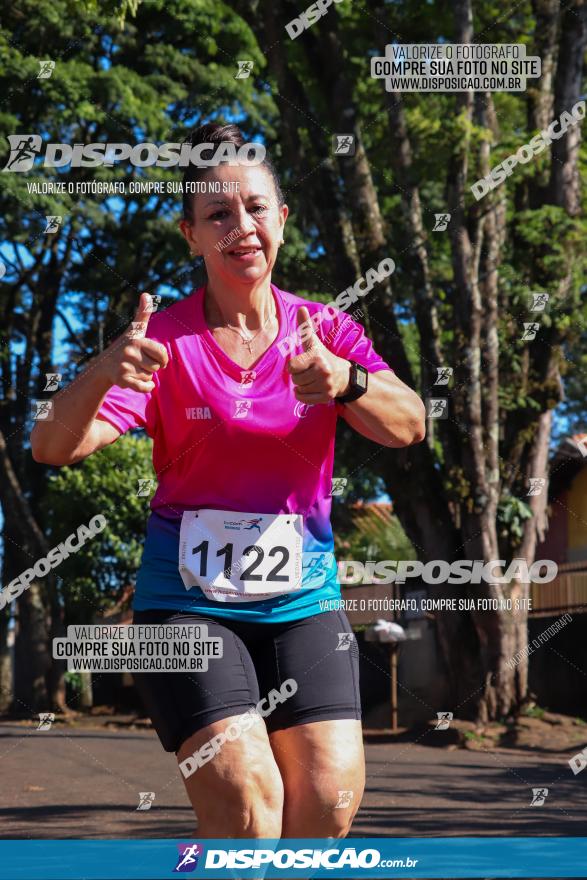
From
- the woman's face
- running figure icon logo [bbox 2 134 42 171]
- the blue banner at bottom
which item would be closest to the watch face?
the woman's face

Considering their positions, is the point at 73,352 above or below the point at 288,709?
above

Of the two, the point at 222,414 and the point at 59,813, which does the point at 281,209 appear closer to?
A: the point at 222,414

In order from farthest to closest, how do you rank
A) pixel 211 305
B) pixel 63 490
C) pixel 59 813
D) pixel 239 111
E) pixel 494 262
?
pixel 63 490
pixel 239 111
pixel 494 262
pixel 59 813
pixel 211 305

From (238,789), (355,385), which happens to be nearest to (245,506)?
(355,385)

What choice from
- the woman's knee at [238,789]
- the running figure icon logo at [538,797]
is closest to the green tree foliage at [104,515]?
the running figure icon logo at [538,797]

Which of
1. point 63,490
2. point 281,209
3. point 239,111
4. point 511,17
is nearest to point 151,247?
point 239,111

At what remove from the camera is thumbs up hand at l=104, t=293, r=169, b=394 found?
9.07ft

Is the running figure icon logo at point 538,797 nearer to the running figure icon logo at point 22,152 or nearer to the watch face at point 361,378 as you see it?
the watch face at point 361,378

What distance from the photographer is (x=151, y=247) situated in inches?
876

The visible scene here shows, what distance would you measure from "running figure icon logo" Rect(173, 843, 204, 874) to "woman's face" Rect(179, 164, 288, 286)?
4.61 feet

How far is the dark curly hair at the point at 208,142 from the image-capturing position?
3203 mm

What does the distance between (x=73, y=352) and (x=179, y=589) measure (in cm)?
2157

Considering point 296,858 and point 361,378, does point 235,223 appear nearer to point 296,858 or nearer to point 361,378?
point 361,378

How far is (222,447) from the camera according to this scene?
296 centimetres
